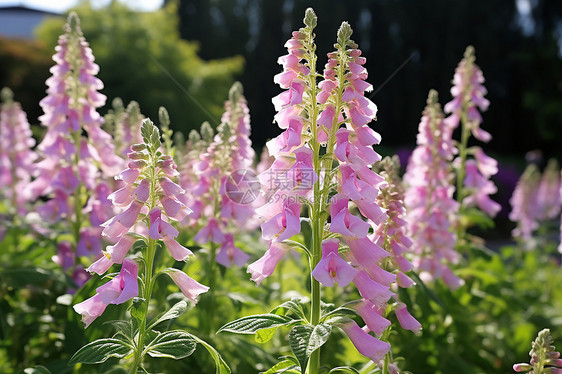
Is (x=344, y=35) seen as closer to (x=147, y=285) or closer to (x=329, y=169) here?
(x=329, y=169)

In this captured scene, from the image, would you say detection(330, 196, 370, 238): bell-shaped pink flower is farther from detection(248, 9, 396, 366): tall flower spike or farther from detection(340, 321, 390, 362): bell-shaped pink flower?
detection(340, 321, 390, 362): bell-shaped pink flower

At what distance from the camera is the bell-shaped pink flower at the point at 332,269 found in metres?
1.65

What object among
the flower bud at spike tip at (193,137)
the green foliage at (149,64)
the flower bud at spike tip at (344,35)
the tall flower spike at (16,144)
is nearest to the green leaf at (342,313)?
the flower bud at spike tip at (344,35)

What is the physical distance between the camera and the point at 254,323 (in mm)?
1678

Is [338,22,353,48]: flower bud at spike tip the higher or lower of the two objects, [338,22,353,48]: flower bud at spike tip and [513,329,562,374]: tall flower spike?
the higher

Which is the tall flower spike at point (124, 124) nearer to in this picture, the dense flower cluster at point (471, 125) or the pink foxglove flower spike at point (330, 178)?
the pink foxglove flower spike at point (330, 178)

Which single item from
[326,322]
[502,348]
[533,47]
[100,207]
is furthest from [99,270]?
[533,47]

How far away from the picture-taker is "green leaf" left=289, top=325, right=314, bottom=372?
1483 millimetres

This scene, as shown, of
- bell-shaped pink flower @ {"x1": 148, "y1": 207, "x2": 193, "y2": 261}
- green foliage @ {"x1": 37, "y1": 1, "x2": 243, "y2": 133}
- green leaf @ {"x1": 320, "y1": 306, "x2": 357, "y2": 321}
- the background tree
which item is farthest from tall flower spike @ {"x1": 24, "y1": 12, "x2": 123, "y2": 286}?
the background tree

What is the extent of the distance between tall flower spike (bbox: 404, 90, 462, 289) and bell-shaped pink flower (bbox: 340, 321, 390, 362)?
1.78 metres

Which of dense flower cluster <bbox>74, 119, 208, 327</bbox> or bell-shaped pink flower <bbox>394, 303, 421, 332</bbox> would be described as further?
bell-shaped pink flower <bbox>394, 303, 421, 332</bbox>

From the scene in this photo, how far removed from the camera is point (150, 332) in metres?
1.84

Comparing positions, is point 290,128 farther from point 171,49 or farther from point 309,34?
point 171,49
